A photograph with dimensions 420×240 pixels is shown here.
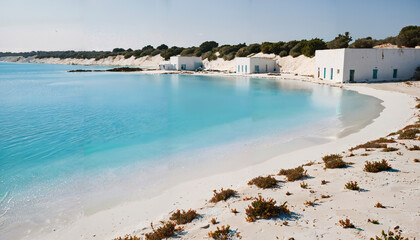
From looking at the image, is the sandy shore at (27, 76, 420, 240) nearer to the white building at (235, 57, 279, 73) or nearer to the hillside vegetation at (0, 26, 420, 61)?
the hillside vegetation at (0, 26, 420, 61)

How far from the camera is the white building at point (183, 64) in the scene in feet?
237

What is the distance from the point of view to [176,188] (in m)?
8.52

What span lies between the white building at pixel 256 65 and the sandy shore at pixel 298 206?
4645 cm

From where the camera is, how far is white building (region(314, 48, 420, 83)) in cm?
3375

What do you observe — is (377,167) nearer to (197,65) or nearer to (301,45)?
(301,45)

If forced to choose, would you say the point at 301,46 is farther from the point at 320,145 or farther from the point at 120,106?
the point at 320,145

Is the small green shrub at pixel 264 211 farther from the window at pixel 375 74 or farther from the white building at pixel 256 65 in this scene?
the white building at pixel 256 65

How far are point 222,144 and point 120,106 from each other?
14676 mm

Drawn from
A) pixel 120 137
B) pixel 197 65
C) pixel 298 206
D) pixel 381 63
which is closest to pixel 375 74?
pixel 381 63

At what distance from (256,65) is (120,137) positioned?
4458 cm

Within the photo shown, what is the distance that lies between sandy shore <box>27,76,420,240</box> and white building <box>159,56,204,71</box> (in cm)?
6469

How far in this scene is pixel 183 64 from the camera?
7275cm

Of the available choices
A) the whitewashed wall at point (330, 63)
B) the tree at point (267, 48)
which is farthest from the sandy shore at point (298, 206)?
the tree at point (267, 48)

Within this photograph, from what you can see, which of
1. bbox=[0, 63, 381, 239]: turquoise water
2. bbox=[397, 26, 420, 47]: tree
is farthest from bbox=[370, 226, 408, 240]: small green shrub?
bbox=[397, 26, 420, 47]: tree
